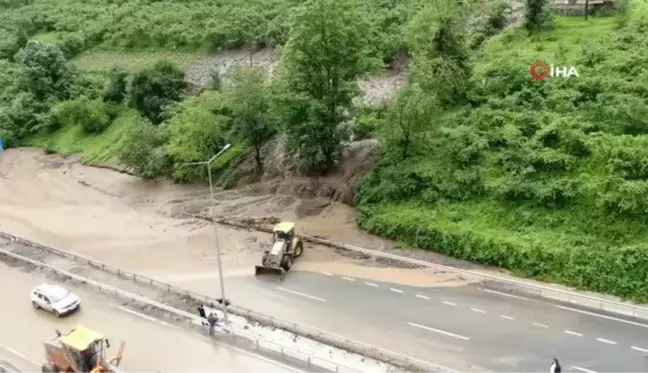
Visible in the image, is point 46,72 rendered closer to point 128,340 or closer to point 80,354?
point 128,340

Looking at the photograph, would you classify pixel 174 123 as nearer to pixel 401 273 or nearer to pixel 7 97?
pixel 401 273

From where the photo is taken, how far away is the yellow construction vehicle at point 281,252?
38031 millimetres

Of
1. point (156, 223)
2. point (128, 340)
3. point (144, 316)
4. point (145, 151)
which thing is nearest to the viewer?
point (128, 340)

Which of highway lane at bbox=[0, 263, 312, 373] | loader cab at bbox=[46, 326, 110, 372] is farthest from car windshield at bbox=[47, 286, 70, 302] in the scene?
loader cab at bbox=[46, 326, 110, 372]

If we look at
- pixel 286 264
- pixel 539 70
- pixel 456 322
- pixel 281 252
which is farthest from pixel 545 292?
pixel 539 70

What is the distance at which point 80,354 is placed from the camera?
29391 mm

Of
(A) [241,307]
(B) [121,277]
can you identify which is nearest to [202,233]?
(B) [121,277]

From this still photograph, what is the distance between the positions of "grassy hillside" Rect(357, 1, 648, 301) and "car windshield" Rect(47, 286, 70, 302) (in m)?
16.7

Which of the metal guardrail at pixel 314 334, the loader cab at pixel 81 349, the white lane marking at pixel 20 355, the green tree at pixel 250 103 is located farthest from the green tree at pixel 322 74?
the white lane marking at pixel 20 355

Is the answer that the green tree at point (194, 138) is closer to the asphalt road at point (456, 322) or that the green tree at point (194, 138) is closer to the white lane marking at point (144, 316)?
the asphalt road at point (456, 322)

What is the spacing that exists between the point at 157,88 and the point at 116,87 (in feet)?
25.3

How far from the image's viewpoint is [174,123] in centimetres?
5081

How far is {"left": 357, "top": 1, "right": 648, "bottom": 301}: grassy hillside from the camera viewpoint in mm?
35594

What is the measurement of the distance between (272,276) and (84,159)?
27.8 m
